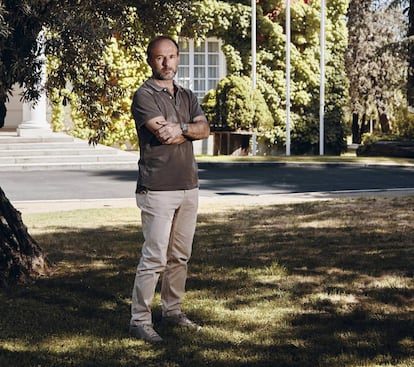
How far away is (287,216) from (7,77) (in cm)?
536

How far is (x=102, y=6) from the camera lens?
707 cm

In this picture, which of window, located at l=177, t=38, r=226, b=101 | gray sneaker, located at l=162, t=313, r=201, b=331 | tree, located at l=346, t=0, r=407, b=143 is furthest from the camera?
tree, located at l=346, t=0, r=407, b=143

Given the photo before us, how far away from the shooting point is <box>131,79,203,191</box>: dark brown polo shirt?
520 cm

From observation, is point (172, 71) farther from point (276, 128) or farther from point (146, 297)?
point (276, 128)

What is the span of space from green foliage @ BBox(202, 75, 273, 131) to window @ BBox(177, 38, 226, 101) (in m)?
1.33

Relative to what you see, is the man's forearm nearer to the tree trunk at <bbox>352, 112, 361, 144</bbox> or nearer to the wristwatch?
the wristwatch

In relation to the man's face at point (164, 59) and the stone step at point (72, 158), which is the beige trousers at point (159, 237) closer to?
the man's face at point (164, 59)

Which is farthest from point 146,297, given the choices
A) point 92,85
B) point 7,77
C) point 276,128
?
point 276,128

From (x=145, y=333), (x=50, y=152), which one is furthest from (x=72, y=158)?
(x=145, y=333)

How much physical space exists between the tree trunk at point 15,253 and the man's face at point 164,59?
98.9 inches

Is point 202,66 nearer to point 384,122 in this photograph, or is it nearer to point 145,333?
point 384,122

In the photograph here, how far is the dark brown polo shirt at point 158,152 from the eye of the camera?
520 centimetres

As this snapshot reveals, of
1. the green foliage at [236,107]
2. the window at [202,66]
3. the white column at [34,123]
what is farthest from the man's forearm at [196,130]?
the window at [202,66]

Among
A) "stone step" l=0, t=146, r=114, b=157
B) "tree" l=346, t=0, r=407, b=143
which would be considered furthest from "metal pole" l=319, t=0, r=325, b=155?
"tree" l=346, t=0, r=407, b=143
